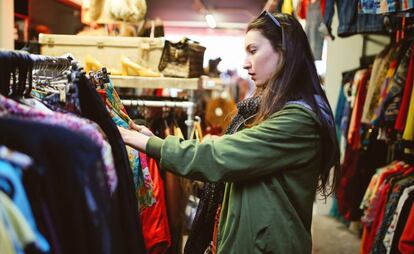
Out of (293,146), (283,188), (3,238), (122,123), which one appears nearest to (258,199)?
(283,188)

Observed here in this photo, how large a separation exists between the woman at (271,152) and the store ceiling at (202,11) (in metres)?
7.08

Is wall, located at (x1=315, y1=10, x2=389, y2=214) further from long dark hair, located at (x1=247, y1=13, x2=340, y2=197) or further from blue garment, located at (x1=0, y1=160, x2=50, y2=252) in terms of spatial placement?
blue garment, located at (x1=0, y1=160, x2=50, y2=252)

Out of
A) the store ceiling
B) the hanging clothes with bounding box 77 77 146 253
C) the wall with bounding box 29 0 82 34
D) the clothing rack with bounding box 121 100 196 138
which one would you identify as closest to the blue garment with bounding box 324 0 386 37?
the clothing rack with bounding box 121 100 196 138

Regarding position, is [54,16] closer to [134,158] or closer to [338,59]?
[338,59]

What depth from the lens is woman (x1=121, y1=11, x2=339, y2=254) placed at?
1320mm

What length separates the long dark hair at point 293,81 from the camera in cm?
143

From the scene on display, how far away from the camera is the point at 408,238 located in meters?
2.26

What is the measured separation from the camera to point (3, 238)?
69cm

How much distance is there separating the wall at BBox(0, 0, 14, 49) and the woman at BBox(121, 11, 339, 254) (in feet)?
8.38

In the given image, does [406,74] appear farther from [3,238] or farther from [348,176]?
[3,238]

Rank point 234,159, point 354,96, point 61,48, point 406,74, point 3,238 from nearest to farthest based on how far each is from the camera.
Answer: point 3,238 < point 234,159 < point 61,48 < point 406,74 < point 354,96

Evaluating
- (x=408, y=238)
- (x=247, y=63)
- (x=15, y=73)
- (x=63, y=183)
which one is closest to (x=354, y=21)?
(x=408, y=238)

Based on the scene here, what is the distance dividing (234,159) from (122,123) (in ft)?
1.23

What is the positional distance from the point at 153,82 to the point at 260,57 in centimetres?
98
